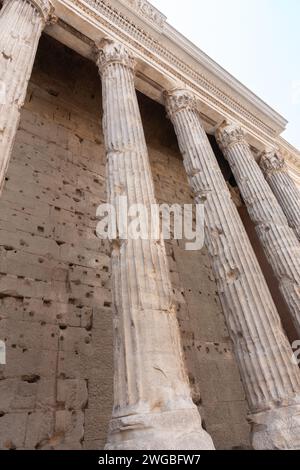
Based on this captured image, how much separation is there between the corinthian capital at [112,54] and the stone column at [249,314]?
1.46m

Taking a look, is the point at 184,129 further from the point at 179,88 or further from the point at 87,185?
the point at 87,185

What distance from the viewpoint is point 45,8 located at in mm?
4516

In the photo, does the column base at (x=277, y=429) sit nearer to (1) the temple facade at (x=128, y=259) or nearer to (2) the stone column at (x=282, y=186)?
(1) the temple facade at (x=128, y=259)

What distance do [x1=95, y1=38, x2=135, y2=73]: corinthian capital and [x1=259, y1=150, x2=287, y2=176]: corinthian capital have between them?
4.09 meters

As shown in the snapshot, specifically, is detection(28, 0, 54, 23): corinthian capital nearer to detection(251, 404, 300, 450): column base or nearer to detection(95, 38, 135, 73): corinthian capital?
detection(95, 38, 135, 73): corinthian capital

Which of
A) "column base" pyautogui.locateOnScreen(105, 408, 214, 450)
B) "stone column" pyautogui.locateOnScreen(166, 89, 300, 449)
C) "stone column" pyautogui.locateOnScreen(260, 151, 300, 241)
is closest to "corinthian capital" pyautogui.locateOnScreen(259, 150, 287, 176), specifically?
"stone column" pyautogui.locateOnScreen(260, 151, 300, 241)

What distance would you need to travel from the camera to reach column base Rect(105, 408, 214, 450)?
6.63 feet

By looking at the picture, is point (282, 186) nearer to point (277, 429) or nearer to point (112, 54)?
point (112, 54)

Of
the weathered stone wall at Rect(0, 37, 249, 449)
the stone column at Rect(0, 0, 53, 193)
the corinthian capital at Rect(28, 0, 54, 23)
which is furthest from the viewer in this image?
the corinthian capital at Rect(28, 0, 54, 23)

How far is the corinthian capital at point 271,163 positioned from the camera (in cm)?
742

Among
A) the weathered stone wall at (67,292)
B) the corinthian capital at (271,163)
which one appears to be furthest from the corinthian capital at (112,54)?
the corinthian capital at (271,163)

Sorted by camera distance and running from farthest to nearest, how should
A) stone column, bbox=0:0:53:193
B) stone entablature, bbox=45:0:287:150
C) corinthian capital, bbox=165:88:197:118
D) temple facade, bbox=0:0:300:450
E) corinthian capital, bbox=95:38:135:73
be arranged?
corinthian capital, bbox=165:88:197:118
stone entablature, bbox=45:0:287:150
corinthian capital, bbox=95:38:135:73
stone column, bbox=0:0:53:193
temple facade, bbox=0:0:300:450

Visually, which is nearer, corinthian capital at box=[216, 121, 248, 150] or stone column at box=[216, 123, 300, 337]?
stone column at box=[216, 123, 300, 337]
